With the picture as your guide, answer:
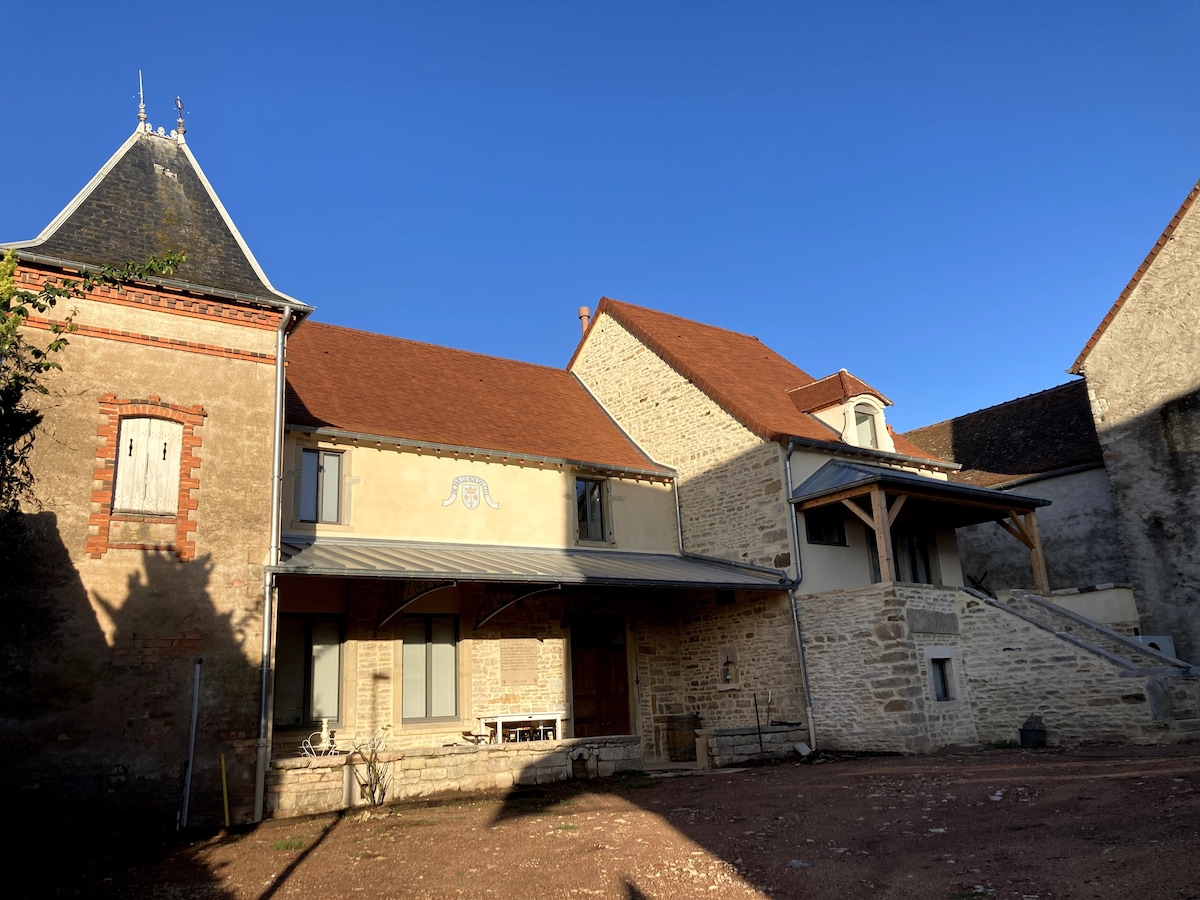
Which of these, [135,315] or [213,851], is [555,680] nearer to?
[213,851]

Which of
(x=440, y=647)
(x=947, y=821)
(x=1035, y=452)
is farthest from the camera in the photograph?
(x=1035, y=452)

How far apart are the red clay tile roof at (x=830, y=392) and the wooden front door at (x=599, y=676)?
18.4ft

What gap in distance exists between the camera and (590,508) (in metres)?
15.7

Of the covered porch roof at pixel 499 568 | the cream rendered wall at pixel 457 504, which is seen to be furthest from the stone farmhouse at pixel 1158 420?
A: the cream rendered wall at pixel 457 504

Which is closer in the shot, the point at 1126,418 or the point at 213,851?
the point at 213,851

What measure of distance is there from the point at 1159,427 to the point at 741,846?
Result: 47.4 feet

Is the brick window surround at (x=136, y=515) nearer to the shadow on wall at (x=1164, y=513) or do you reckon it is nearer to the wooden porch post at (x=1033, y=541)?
the wooden porch post at (x=1033, y=541)

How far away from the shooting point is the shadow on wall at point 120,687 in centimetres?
826

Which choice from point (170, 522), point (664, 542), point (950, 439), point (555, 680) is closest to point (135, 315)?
point (170, 522)

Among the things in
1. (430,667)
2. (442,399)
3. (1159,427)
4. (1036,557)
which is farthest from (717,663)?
(1159,427)

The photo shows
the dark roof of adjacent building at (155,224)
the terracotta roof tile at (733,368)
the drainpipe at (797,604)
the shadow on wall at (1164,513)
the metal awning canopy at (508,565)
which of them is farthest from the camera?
the shadow on wall at (1164,513)

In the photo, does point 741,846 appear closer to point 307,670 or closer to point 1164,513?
point 307,670

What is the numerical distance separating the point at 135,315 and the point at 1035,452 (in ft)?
60.6

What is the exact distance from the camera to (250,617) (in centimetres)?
963
